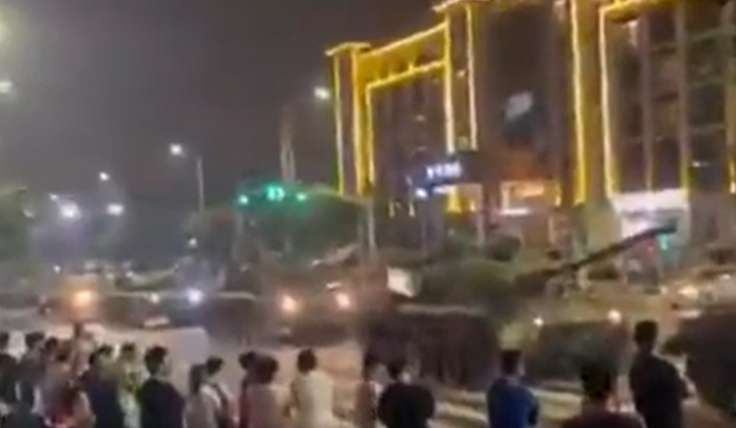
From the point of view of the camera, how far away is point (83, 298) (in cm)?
3950

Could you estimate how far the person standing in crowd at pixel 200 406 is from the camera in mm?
10531

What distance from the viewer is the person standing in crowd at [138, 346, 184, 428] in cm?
1066

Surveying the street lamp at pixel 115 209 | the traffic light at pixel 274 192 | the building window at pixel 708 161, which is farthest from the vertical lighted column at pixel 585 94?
the street lamp at pixel 115 209

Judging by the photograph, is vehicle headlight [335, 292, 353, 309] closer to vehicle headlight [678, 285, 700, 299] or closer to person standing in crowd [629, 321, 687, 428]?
vehicle headlight [678, 285, 700, 299]

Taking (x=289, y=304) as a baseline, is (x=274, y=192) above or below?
above

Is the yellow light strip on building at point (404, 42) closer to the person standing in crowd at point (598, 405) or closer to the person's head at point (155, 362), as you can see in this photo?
the person's head at point (155, 362)

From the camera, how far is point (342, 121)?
236ft

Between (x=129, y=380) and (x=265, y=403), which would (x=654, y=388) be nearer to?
(x=265, y=403)

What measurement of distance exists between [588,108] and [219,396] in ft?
154

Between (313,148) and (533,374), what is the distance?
52.8 m

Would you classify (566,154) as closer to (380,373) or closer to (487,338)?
(487,338)

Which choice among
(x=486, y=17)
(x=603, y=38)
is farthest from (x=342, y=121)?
(x=603, y=38)

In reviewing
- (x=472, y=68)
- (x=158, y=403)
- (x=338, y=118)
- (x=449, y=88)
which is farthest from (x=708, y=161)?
(x=158, y=403)

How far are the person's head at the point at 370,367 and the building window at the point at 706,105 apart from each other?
41031 millimetres
